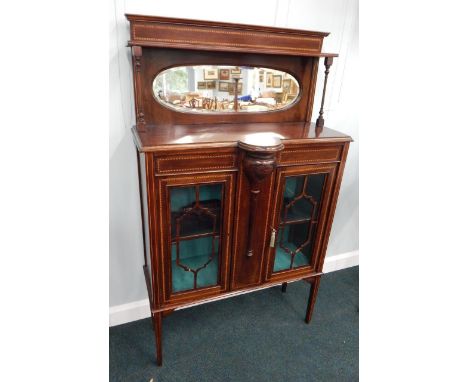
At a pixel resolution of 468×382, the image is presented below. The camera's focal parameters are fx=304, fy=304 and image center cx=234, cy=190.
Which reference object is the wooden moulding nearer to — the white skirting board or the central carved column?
the central carved column

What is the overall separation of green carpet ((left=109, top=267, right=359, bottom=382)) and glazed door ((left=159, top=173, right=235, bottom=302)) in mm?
511

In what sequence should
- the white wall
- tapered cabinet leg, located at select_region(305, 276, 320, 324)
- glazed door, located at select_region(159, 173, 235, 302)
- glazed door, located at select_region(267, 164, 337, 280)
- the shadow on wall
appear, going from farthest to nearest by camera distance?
1. tapered cabinet leg, located at select_region(305, 276, 320, 324)
2. the shadow on wall
3. glazed door, located at select_region(267, 164, 337, 280)
4. the white wall
5. glazed door, located at select_region(159, 173, 235, 302)

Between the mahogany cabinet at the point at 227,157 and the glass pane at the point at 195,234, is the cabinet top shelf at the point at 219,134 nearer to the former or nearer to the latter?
the mahogany cabinet at the point at 227,157

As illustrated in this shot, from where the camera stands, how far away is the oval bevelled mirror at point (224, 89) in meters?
1.57

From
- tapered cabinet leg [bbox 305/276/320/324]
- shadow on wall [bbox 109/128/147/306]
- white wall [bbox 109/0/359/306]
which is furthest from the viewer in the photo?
tapered cabinet leg [bbox 305/276/320/324]

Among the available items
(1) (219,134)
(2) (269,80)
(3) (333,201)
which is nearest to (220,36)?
(2) (269,80)

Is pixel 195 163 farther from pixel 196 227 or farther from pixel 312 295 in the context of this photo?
pixel 312 295

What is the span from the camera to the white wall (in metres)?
1.48

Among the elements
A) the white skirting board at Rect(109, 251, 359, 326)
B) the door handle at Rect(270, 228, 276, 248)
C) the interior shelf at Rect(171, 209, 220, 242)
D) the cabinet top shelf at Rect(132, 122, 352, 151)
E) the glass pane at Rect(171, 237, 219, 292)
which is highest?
the cabinet top shelf at Rect(132, 122, 352, 151)

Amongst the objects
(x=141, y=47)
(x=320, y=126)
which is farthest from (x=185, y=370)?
(x=141, y=47)

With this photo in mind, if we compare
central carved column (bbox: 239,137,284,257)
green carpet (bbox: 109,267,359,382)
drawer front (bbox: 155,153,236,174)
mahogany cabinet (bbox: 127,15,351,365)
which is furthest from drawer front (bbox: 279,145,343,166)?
green carpet (bbox: 109,267,359,382)

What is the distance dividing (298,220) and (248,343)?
2.94 ft

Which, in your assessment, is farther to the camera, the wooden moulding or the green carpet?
the green carpet
